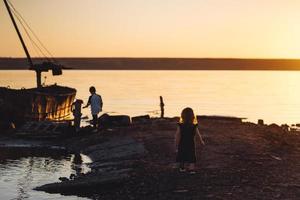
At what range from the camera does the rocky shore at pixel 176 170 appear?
14.6m

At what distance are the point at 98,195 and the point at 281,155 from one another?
8.83 meters

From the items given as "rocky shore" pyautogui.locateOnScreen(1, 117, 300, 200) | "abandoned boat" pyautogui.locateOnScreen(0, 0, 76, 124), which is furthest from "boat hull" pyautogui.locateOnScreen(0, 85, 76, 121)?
"rocky shore" pyautogui.locateOnScreen(1, 117, 300, 200)

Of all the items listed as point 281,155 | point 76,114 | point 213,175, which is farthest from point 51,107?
point 213,175

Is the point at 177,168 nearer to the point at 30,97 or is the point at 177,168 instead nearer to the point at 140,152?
the point at 140,152

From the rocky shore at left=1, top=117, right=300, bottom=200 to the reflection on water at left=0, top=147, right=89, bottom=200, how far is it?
63 cm

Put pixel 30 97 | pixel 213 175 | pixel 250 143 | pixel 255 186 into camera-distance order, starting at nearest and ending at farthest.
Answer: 1. pixel 255 186
2. pixel 213 175
3. pixel 250 143
4. pixel 30 97

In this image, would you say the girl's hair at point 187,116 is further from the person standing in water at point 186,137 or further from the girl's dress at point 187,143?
the girl's dress at point 187,143

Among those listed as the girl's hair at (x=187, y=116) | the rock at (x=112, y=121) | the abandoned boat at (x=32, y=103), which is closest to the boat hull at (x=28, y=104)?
the abandoned boat at (x=32, y=103)

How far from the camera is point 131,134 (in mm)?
27172

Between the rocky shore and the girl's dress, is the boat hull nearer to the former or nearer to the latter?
the rocky shore

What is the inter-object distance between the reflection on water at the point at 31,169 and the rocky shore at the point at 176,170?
635 millimetres

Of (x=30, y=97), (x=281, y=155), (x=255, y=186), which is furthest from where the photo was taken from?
(x=30, y=97)

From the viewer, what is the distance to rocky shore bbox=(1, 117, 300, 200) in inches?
574

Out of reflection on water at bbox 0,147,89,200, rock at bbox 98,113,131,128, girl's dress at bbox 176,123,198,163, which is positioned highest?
girl's dress at bbox 176,123,198,163
